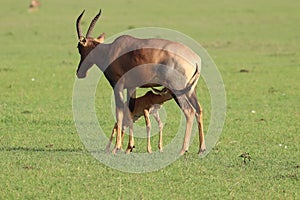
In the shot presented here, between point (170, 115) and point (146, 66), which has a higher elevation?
point (146, 66)

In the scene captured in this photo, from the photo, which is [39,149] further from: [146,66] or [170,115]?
[170,115]

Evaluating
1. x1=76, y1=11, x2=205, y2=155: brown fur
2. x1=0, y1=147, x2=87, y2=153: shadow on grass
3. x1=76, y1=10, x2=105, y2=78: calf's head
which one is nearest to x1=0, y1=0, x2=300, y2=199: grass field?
x1=0, y1=147, x2=87, y2=153: shadow on grass

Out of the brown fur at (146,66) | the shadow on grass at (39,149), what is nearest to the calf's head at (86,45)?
the brown fur at (146,66)

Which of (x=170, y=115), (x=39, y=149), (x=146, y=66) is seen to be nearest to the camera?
(x=146, y=66)

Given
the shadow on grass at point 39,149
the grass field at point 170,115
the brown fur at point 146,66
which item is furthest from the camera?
the shadow on grass at point 39,149

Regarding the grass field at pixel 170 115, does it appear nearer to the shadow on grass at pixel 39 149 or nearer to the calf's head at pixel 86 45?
the shadow on grass at pixel 39 149

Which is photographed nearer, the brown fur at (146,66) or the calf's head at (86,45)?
the brown fur at (146,66)

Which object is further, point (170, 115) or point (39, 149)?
point (170, 115)

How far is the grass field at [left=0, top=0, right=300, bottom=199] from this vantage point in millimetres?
8383

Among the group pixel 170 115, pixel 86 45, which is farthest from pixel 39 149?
pixel 170 115

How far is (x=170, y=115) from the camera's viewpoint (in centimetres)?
1353

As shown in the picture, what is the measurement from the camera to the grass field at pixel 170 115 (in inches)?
330

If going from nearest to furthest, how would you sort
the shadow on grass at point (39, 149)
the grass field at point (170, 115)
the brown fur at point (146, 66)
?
the grass field at point (170, 115) < the brown fur at point (146, 66) < the shadow on grass at point (39, 149)

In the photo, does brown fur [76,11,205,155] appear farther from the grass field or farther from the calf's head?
the grass field
